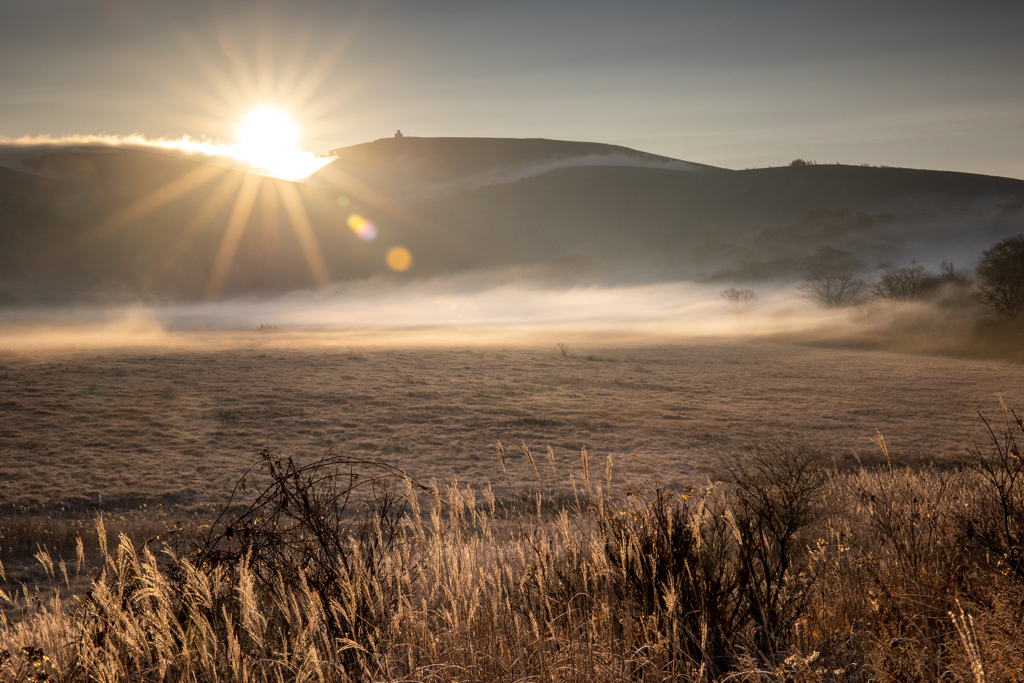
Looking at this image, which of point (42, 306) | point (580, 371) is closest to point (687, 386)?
point (580, 371)

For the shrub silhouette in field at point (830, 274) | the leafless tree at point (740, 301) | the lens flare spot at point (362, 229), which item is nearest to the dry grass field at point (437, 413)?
the shrub silhouette in field at point (830, 274)

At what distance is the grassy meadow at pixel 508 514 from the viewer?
370 centimetres

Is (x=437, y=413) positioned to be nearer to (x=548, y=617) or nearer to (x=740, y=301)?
(x=548, y=617)

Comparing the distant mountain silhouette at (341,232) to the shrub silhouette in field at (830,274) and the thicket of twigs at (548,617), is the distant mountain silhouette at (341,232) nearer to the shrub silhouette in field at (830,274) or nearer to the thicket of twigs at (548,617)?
the shrub silhouette in field at (830,274)

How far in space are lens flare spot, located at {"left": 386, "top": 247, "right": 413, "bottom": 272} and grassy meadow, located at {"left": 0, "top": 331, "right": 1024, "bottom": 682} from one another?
146361 mm

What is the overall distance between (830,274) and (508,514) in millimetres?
123727

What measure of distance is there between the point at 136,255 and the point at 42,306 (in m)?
44.5

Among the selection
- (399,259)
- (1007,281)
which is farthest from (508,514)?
(399,259)

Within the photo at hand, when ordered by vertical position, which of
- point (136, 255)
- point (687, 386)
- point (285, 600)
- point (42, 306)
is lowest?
point (687, 386)

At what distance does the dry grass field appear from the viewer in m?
15.1

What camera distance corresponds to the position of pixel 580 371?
104ft

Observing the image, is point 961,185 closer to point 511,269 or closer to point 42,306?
point 511,269

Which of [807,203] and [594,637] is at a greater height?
[807,203]

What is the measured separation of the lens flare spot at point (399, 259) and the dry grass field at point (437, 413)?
155 meters
